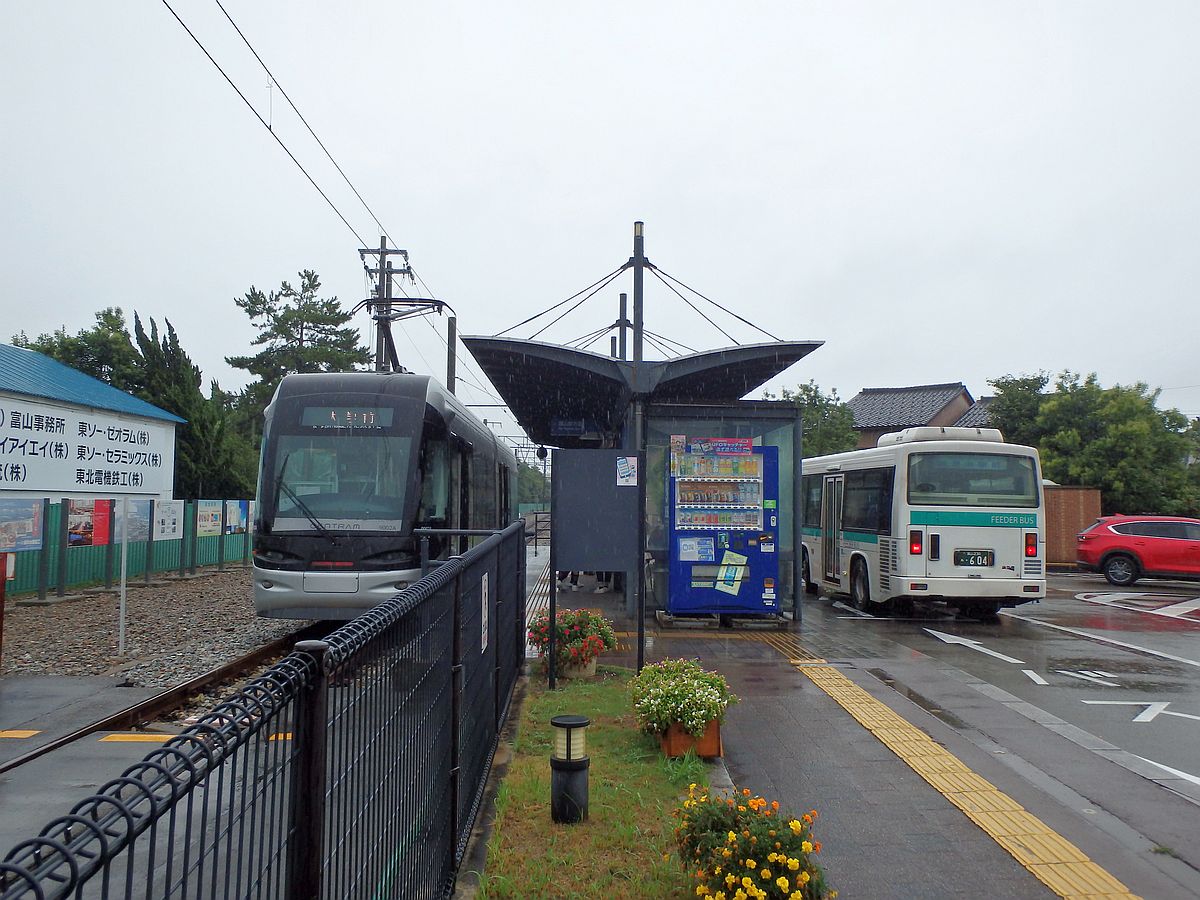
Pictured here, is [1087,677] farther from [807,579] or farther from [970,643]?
[807,579]

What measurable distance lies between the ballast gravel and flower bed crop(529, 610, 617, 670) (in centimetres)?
378

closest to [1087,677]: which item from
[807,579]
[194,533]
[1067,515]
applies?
[807,579]

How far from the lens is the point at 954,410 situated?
→ 175 ft

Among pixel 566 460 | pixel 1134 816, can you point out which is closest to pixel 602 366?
pixel 566 460

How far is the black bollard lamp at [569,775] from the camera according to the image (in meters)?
5.02

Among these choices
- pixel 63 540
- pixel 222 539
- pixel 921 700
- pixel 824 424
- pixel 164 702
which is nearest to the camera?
pixel 164 702

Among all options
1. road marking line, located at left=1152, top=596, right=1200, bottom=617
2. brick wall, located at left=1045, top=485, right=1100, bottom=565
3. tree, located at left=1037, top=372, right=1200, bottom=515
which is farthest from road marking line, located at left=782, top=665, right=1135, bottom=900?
tree, located at left=1037, top=372, right=1200, bottom=515

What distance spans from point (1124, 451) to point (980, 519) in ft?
58.6

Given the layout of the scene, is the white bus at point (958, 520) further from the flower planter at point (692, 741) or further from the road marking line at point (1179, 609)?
the flower planter at point (692, 741)

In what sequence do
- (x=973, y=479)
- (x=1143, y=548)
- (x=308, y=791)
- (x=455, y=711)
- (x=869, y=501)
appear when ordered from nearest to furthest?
(x=308, y=791) < (x=455, y=711) < (x=973, y=479) < (x=869, y=501) < (x=1143, y=548)

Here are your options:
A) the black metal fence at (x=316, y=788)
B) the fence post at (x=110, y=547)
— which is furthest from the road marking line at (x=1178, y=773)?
the fence post at (x=110, y=547)

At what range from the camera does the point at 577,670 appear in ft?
29.3

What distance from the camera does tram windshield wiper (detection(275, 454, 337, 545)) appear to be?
1070 centimetres

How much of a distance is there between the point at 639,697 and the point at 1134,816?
3.16 meters
